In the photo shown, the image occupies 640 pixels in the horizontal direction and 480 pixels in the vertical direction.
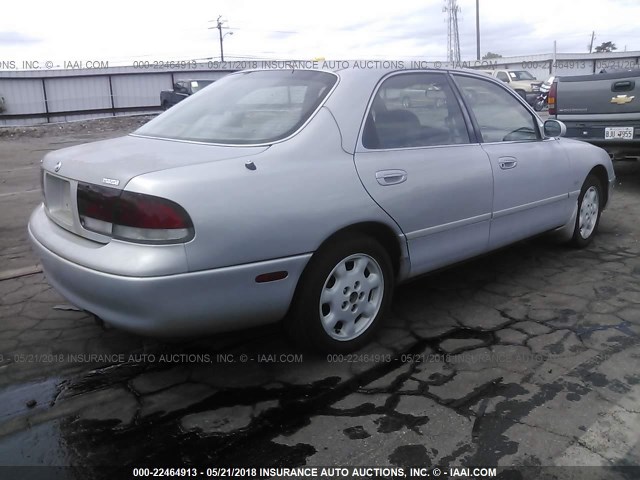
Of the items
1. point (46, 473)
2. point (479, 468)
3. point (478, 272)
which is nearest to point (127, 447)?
point (46, 473)

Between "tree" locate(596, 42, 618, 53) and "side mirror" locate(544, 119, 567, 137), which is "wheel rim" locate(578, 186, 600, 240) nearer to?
"side mirror" locate(544, 119, 567, 137)

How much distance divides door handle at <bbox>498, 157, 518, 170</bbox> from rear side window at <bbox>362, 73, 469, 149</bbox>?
319mm

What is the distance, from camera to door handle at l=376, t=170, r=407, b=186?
306cm

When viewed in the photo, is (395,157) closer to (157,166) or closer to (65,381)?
(157,166)

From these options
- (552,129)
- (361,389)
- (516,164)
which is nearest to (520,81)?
(552,129)

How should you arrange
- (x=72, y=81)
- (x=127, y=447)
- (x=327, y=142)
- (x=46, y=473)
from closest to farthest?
1. (x=46, y=473)
2. (x=127, y=447)
3. (x=327, y=142)
4. (x=72, y=81)

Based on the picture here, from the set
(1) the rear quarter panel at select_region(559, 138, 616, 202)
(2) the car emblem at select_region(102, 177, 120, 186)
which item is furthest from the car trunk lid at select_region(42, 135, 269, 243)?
(1) the rear quarter panel at select_region(559, 138, 616, 202)

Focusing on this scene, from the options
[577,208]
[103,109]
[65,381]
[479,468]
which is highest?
[103,109]

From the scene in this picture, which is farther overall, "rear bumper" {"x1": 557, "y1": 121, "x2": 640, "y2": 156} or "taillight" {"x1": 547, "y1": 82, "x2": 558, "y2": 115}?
"taillight" {"x1": 547, "y1": 82, "x2": 558, "y2": 115}

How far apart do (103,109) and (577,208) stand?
24512 mm

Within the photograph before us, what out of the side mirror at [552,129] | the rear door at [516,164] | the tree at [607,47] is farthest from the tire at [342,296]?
the tree at [607,47]

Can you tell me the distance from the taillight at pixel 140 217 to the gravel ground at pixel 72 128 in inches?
634

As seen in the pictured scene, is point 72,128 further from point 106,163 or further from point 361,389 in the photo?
point 361,389

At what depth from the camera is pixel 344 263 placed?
2963mm
